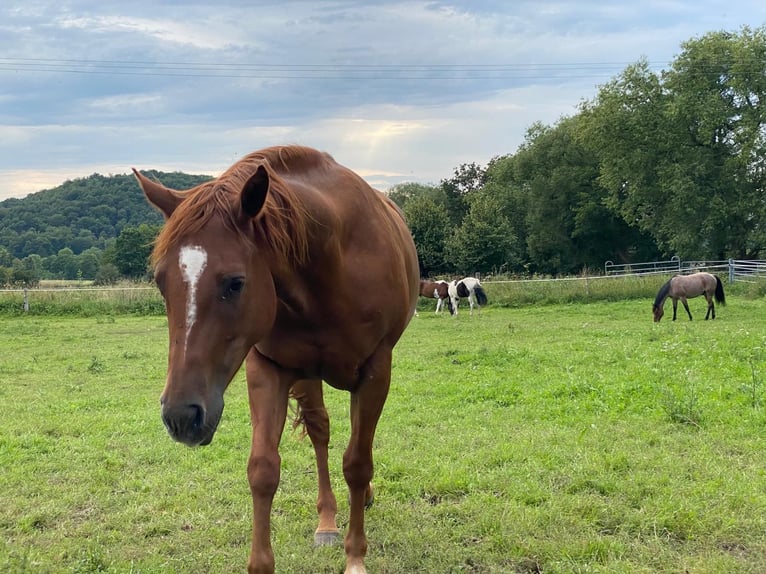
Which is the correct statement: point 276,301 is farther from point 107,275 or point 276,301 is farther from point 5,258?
point 5,258

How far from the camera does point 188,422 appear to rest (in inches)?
77.8

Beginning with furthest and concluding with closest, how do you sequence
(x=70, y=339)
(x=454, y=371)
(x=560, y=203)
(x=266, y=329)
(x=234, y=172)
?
(x=560, y=203) → (x=70, y=339) → (x=454, y=371) → (x=234, y=172) → (x=266, y=329)

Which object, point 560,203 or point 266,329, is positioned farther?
point 560,203

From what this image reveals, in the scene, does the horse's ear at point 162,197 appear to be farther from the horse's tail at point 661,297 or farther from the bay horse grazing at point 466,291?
the bay horse grazing at point 466,291

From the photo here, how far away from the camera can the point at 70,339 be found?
13453mm

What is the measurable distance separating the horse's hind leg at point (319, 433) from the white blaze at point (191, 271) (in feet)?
5.61

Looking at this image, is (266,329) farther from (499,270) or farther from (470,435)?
(499,270)

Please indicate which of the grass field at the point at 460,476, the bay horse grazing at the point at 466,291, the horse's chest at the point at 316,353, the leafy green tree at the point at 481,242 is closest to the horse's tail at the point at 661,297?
the bay horse grazing at the point at 466,291

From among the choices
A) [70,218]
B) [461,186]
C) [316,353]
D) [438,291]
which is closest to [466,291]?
[438,291]

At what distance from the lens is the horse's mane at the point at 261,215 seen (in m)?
2.14

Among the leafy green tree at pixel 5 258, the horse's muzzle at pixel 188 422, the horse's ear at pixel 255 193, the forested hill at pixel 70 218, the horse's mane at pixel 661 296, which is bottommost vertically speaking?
the horse's mane at pixel 661 296

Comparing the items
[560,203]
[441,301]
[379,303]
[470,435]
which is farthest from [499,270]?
[379,303]

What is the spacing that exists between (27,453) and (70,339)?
9.38 m

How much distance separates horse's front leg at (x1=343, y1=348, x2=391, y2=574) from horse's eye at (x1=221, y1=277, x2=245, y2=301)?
3.57 feet
